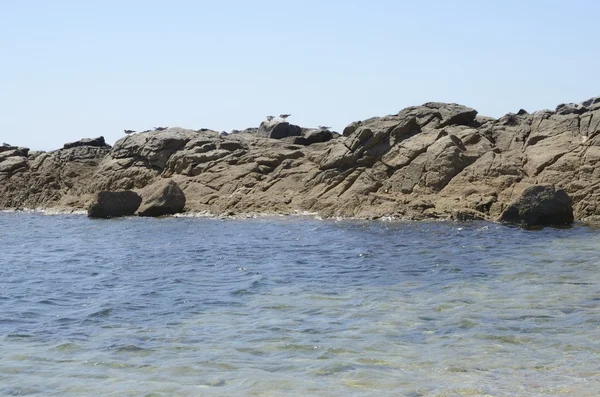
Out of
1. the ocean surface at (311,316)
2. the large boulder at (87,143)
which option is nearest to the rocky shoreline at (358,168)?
the large boulder at (87,143)

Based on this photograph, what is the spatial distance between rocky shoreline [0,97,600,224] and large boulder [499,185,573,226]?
118 mm

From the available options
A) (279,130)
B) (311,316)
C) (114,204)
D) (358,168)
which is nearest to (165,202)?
(114,204)

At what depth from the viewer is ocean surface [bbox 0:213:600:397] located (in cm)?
987

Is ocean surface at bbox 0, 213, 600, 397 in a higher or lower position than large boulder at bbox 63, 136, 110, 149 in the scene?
lower

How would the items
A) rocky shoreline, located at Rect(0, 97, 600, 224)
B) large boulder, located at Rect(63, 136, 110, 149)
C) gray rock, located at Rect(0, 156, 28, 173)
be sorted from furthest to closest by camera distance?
large boulder, located at Rect(63, 136, 110, 149) < gray rock, located at Rect(0, 156, 28, 173) < rocky shoreline, located at Rect(0, 97, 600, 224)

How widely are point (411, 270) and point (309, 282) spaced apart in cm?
271

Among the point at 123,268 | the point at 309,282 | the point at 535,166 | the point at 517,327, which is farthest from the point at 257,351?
the point at 535,166

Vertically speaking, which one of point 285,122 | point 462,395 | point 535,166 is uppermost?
point 285,122

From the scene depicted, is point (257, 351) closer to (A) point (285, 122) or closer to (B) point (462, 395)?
(B) point (462, 395)

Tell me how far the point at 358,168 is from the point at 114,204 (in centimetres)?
1104

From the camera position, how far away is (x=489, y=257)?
19.7 metres

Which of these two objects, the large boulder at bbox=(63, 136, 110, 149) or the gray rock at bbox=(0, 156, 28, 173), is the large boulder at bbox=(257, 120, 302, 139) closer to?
the large boulder at bbox=(63, 136, 110, 149)

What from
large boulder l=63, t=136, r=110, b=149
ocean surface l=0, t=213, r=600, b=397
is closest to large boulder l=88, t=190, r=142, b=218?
ocean surface l=0, t=213, r=600, b=397

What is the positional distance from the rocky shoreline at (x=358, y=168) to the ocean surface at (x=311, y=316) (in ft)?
12.8
